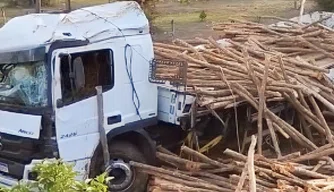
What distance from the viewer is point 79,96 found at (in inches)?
363

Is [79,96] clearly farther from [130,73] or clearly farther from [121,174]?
[121,174]

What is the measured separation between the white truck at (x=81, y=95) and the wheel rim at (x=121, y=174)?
15mm

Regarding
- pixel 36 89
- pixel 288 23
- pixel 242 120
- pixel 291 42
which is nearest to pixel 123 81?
pixel 36 89

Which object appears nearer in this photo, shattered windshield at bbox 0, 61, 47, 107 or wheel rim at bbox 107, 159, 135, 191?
shattered windshield at bbox 0, 61, 47, 107

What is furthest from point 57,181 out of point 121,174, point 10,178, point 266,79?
point 266,79

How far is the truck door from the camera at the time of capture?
29.7ft

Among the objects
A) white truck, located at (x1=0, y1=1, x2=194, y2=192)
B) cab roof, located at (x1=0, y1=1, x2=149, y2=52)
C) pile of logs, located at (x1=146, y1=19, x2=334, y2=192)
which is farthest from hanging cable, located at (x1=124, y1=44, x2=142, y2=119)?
pile of logs, located at (x1=146, y1=19, x2=334, y2=192)

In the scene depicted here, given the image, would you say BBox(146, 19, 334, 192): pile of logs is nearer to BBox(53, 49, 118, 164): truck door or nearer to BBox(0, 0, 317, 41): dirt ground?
BBox(53, 49, 118, 164): truck door

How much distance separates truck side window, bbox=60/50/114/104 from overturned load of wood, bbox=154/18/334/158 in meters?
0.88

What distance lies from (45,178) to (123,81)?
4.90 m

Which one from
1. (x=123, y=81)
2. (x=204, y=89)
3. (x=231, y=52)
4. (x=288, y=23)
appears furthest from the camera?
(x=288, y=23)

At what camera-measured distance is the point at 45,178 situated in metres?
4.75

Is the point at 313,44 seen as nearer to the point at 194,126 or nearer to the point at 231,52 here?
the point at 231,52

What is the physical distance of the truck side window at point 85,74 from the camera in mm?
9078
